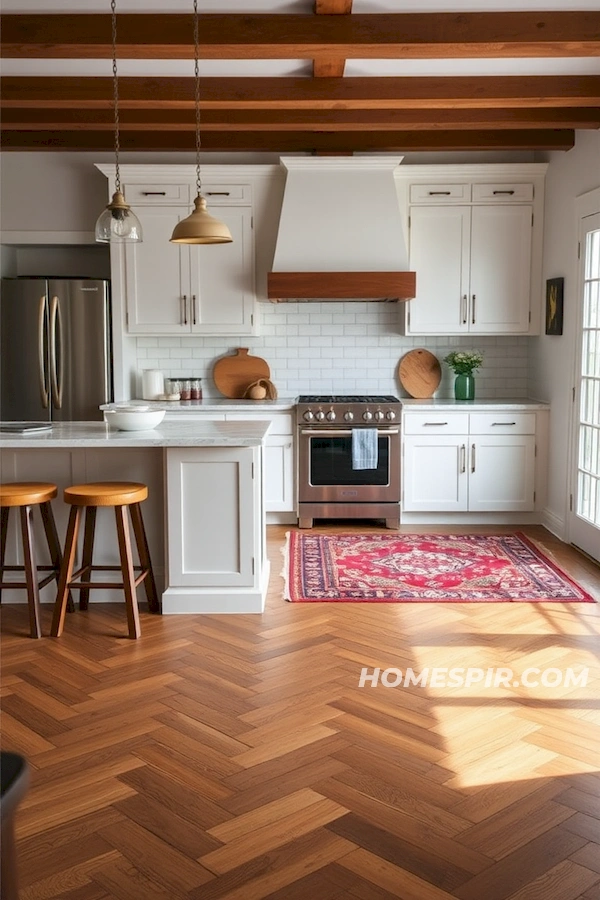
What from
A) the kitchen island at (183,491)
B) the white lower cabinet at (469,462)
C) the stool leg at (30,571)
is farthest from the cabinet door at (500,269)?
the stool leg at (30,571)

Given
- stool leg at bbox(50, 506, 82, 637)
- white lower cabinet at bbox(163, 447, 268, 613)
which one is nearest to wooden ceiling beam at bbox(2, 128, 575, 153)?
white lower cabinet at bbox(163, 447, 268, 613)

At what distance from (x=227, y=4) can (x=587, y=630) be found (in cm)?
337

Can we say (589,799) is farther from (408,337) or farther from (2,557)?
(408,337)

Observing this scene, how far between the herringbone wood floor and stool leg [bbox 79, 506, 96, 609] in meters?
0.28

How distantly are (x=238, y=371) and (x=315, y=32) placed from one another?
10.8 feet

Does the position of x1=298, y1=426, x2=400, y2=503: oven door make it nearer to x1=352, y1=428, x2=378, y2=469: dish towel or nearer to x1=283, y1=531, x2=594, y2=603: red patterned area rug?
x1=352, y1=428, x2=378, y2=469: dish towel

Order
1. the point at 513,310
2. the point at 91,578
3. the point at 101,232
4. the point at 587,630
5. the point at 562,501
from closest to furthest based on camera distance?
the point at 101,232, the point at 587,630, the point at 91,578, the point at 562,501, the point at 513,310

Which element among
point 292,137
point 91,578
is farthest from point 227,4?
point 91,578

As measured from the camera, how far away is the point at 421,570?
17.5ft

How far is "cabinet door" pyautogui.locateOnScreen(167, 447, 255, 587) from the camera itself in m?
4.41

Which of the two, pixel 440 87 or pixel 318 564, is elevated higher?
pixel 440 87

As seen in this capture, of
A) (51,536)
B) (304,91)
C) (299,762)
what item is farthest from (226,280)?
(299,762)

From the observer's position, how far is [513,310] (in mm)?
6734

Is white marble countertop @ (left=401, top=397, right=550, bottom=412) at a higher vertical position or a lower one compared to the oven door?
higher
